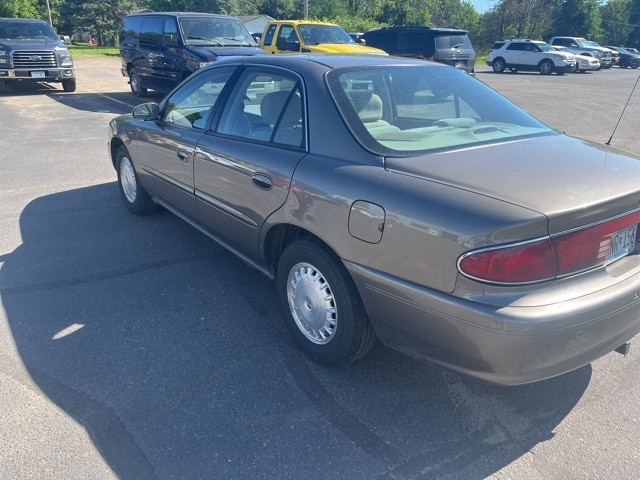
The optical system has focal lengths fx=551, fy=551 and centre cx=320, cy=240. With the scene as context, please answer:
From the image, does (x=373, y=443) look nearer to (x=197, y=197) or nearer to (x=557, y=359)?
(x=557, y=359)

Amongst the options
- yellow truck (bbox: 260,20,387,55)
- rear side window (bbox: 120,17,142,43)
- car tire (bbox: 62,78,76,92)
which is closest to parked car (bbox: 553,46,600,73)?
yellow truck (bbox: 260,20,387,55)

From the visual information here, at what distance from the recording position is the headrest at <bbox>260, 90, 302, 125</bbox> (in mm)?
3301

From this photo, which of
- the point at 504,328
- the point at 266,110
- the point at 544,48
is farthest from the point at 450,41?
the point at 504,328

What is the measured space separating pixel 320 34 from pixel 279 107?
1213cm

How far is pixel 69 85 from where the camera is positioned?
15180 mm

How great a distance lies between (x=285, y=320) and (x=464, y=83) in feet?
6.54

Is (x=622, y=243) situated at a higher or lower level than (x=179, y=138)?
lower

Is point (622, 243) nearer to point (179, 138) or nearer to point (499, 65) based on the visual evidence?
point (179, 138)

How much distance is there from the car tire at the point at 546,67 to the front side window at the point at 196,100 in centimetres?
2951

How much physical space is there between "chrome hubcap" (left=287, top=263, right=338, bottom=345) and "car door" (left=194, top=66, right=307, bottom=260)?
0.42 meters

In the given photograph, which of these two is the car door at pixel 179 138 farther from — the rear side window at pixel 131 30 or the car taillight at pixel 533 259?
the rear side window at pixel 131 30

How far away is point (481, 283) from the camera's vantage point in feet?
7.47

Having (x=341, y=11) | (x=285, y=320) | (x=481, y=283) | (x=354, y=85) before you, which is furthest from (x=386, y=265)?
(x=341, y=11)

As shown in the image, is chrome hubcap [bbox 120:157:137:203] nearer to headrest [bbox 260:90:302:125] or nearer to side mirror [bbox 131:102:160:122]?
side mirror [bbox 131:102:160:122]
